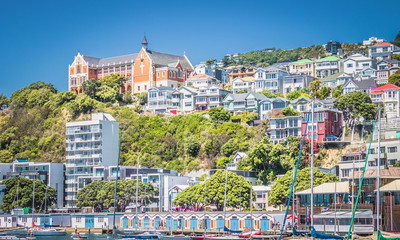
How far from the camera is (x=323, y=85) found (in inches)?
5979

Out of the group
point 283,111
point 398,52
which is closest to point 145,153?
point 283,111

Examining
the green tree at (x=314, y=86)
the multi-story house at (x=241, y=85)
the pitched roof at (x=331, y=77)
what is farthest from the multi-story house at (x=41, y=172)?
the pitched roof at (x=331, y=77)

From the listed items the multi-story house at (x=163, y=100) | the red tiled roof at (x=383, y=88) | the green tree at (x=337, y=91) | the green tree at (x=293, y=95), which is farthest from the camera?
the multi-story house at (x=163, y=100)

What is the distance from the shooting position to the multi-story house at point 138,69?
17438 cm

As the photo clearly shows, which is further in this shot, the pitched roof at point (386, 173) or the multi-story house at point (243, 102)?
the multi-story house at point (243, 102)

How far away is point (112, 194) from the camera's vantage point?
11506 centimetres

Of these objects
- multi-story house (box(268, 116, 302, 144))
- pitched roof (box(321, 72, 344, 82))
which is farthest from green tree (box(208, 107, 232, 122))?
pitched roof (box(321, 72, 344, 82))

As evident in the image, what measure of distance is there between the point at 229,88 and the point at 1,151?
56838 millimetres

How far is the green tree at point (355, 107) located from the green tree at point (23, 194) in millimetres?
55739

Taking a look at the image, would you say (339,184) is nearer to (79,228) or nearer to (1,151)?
(79,228)

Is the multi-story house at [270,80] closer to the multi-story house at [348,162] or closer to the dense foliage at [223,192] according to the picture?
the multi-story house at [348,162]

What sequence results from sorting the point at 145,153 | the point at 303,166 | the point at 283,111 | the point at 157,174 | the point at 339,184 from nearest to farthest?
the point at 339,184
the point at 303,166
the point at 157,174
the point at 283,111
the point at 145,153

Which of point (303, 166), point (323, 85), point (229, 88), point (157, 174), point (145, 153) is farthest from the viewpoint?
point (229, 88)

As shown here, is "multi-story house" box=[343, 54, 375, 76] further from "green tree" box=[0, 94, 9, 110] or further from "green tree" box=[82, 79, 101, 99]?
"green tree" box=[0, 94, 9, 110]
